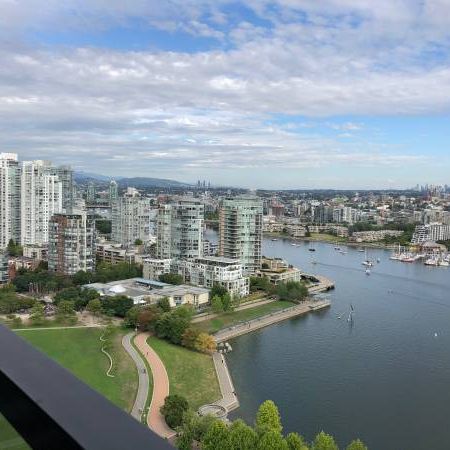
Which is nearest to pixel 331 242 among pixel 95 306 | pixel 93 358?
pixel 95 306

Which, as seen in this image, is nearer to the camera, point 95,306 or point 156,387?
point 156,387

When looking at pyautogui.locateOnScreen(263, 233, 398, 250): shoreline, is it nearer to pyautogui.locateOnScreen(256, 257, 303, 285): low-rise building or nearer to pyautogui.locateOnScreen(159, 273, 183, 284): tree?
pyautogui.locateOnScreen(256, 257, 303, 285): low-rise building

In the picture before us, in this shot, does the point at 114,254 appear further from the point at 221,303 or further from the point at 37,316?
the point at 37,316

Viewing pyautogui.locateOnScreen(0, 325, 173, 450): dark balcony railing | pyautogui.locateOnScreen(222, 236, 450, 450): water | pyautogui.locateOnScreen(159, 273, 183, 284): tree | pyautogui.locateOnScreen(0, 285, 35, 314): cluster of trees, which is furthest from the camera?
pyautogui.locateOnScreen(159, 273, 183, 284): tree

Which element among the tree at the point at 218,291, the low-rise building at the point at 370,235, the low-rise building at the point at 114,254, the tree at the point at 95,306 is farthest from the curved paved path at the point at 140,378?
the low-rise building at the point at 370,235

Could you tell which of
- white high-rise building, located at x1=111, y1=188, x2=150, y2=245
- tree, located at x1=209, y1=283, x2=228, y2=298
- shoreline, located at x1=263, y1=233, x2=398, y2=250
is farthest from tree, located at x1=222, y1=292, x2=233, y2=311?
shoreline, located at x1=263, y1=233, x2=398, y2=250

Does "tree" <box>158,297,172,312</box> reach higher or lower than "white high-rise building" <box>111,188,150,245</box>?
lower

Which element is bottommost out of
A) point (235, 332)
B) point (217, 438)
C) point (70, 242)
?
point (235, 332)
